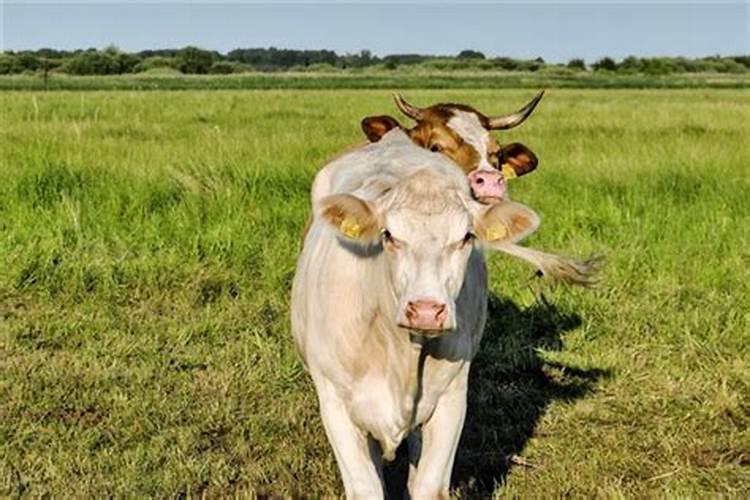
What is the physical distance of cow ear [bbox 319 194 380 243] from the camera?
333cm

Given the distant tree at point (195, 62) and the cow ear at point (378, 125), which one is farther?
the distant tree at point (195, 62)

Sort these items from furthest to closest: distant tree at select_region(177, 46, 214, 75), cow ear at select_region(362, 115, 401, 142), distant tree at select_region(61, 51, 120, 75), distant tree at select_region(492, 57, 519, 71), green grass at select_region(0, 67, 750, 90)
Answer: distant tree at select_region(492, 57, 519, 71) < distant tree at select_region(177, 46, 214, 75) < distant tree at select_region(61, 51, 120, 75) < green grass at select_region(0, 67, 750, 90) < cow ear at select_region(362, 115, 401, 142)

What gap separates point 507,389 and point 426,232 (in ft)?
8.86

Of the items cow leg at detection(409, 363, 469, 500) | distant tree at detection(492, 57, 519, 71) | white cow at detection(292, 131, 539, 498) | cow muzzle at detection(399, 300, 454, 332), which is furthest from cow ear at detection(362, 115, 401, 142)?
distant tree at detection(492, 57, 519, 71)

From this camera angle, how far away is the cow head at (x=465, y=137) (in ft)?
17.5

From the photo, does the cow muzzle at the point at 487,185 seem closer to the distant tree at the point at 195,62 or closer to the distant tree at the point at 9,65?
the distant tree at the point at 9,65

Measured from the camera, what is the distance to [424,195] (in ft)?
10.8

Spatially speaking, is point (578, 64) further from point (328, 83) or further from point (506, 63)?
point (328, 83)

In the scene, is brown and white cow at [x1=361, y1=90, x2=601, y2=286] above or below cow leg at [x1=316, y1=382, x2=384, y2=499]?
above

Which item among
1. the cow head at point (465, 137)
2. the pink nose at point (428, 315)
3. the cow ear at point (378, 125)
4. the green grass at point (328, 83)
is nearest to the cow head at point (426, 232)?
the pink nose at point (428, 315)

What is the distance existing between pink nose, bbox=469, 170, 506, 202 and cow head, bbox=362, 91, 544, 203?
3.0 inches

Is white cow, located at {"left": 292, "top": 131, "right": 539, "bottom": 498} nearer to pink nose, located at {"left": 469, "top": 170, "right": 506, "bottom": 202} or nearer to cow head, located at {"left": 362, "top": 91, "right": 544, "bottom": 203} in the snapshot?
pink nose, located at {"left": 469, "top": 170, "right": 506, "bottom": 202}

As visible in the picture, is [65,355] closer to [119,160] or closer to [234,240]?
[234,240]

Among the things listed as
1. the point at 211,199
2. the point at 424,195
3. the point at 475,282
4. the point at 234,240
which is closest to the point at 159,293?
the point at 234,240
